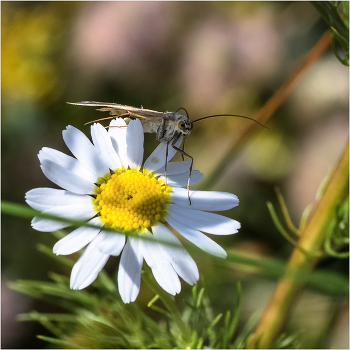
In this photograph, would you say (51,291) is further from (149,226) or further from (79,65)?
(79,65)

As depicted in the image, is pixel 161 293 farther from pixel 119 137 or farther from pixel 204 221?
pixel 119 137

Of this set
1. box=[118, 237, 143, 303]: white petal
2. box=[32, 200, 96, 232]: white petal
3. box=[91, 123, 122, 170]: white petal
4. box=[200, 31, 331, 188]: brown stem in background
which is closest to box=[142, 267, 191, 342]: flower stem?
box=[118, 237, 143, 303]: white petal

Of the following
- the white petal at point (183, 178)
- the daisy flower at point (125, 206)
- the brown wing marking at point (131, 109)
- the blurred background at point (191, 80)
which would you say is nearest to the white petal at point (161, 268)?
the daisy flower at point (125, 206)

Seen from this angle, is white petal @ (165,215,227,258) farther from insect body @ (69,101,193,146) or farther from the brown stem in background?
the brown stem in background

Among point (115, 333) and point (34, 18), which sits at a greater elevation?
point (34, 18)

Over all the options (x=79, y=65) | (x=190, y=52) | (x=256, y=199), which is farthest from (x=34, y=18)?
(x=256, y=199)

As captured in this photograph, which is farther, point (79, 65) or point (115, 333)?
point (79, 65)

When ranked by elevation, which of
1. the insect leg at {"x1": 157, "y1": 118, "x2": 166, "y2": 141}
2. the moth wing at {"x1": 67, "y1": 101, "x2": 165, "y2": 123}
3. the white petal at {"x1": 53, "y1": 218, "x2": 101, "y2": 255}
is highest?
the moth wing at {"x1": 67, "y1": 101, "x2": 165, "y2": 123}

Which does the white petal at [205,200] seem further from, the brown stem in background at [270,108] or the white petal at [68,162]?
the brown stem in background at [270,108]
